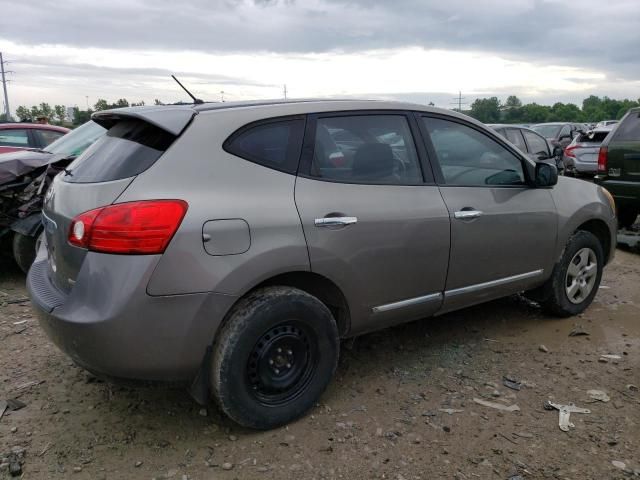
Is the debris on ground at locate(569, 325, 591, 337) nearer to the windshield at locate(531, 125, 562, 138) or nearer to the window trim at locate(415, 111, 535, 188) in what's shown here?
the window trim at locate(415, 111, 535, 188)

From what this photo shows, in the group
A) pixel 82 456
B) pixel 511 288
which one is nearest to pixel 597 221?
pixel 511 288

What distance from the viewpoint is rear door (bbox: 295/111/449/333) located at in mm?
3035

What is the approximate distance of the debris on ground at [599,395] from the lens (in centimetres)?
337

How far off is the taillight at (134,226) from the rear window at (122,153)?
22 cm

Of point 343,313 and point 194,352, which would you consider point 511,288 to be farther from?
point 194,352

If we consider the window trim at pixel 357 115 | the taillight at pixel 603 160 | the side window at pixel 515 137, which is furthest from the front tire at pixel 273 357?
the side window at pixel 515 137

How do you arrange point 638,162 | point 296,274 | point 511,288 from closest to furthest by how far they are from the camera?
point 296,274
point 511,288
point 638,162

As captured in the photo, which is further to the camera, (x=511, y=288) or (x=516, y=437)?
(x=511, y=288)

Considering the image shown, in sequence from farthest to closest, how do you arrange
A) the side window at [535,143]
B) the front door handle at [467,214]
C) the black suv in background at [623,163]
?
the side window at [535,143], the black suv in background at [623,163], the front door handle at [467,214]

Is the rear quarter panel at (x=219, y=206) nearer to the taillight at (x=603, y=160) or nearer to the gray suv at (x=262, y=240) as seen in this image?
the gray suv at (x=262, y=240)

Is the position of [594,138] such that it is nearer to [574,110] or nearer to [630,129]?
[630,129]

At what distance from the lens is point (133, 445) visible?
289 cm

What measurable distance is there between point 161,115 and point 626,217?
278 inches

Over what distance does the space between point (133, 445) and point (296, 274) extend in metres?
1.21
